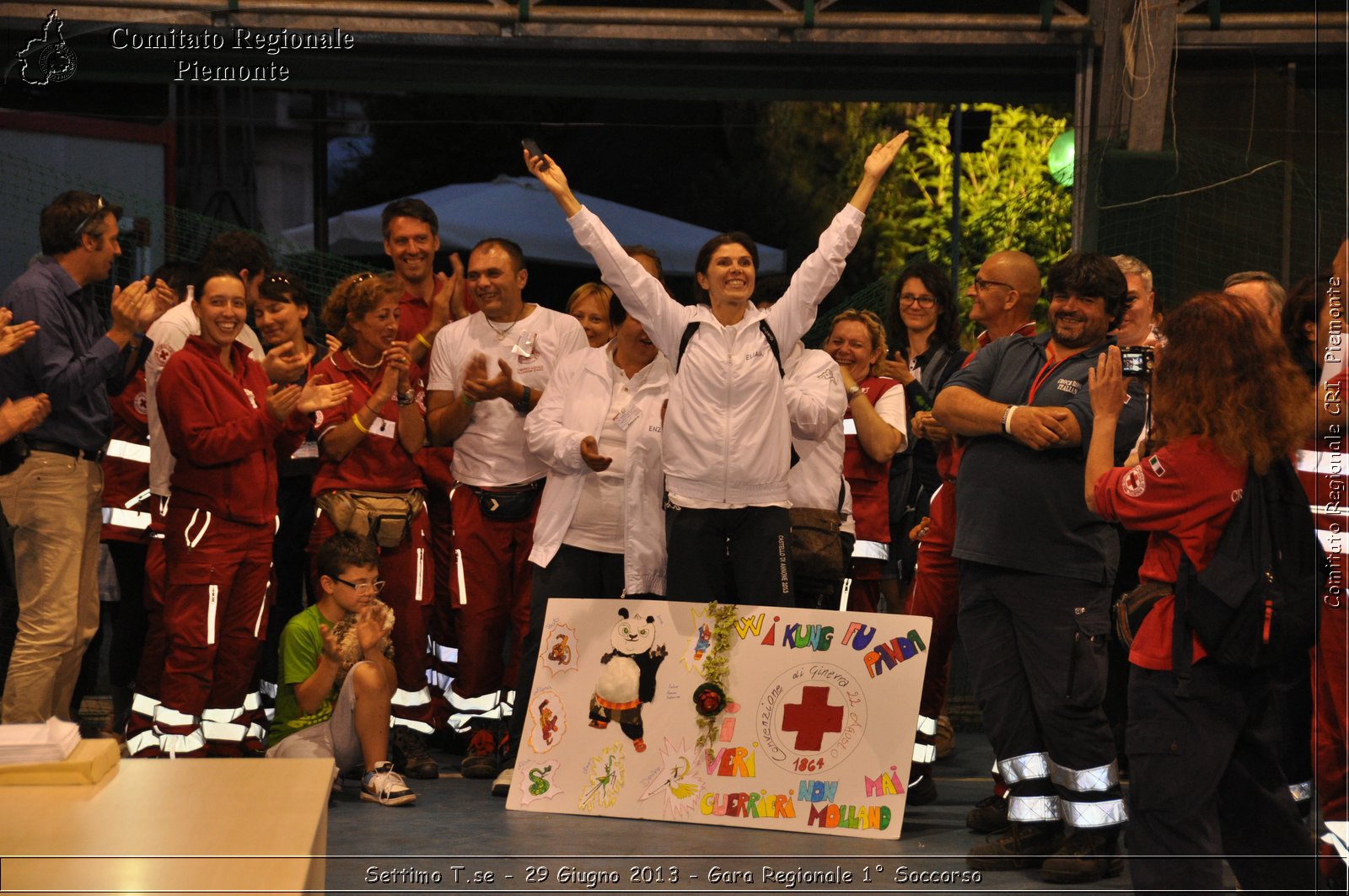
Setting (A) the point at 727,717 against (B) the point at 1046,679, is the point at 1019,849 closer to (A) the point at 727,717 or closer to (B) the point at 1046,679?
(B) the point at 1046,679

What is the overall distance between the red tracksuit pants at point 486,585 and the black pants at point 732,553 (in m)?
0.93

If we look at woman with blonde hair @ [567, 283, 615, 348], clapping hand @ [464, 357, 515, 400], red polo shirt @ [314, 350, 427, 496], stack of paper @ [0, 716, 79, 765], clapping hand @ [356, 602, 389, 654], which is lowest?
clapping hand @ [356, 602, 389, 654]

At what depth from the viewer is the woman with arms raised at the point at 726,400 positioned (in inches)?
202

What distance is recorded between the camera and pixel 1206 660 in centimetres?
Result: 337

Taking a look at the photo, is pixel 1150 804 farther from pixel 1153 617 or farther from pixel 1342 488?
pixel 1342 488

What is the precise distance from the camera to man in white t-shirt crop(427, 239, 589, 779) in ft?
19.4

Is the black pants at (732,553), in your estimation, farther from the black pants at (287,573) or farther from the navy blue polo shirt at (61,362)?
the navy blue polo shirt at (61,362)

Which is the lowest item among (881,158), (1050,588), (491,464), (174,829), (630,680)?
(630,680)

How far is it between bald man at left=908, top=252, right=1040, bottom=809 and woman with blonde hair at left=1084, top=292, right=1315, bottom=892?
5.73ft

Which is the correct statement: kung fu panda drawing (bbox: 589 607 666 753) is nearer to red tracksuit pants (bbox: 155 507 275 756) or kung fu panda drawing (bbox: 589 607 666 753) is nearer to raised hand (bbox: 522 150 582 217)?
red tracksuit pants (bbox: 155 507 275 756)

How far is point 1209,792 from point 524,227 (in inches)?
319

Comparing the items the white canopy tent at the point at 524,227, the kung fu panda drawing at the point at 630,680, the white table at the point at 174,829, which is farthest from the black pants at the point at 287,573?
the white canopy tent at the point at 524,227

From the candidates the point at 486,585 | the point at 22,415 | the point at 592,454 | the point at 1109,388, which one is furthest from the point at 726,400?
the point at 22,415

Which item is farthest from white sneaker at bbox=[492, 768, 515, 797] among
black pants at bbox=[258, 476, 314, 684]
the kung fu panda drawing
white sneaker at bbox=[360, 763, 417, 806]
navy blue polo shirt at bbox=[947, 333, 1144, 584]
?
navy blue polo shirt at bbox=[947, 333, 1144, 584]
